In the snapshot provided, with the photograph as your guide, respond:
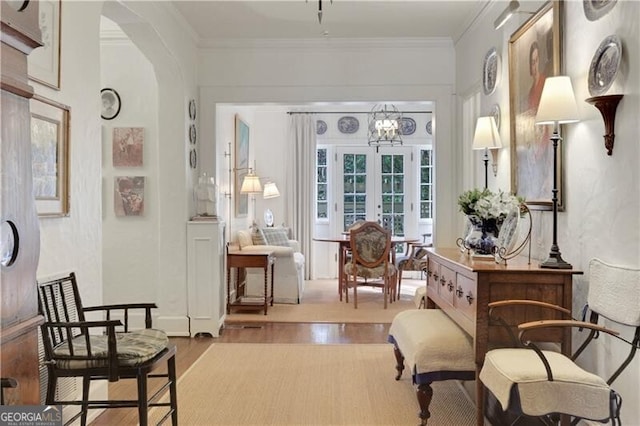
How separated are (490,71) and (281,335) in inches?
119

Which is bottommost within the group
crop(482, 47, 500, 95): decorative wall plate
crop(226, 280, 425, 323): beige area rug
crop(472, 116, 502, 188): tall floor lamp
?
crop(226, 280, 425, 323): beige area rug

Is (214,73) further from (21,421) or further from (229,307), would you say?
(21,421)

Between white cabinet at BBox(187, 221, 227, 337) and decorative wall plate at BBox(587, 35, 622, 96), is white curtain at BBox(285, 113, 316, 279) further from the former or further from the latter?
decorative wall plate at BBox(587, 35, 622, 96)

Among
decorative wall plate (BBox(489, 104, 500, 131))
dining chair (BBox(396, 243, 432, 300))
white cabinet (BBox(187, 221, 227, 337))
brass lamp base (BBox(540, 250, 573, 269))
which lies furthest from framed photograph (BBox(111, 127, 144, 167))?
brass lamp base (BBox(540, 250, 573, 269))

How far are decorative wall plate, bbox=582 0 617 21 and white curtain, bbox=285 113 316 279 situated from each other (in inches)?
236

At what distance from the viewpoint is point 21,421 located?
3.78 ft

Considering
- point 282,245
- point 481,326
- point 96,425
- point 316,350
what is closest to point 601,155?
point 481,326

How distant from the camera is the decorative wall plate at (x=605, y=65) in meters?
2.26

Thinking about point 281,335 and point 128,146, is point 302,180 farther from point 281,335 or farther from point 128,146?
point 281,335

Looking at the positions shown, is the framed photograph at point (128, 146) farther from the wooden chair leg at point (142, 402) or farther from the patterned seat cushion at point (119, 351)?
the wooden chair leg at point (142, 402)

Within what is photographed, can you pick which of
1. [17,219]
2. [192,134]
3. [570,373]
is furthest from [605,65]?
[192,134]

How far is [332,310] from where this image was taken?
235 inches

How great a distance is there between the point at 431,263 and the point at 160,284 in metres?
2.66

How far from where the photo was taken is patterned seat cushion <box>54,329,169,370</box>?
2.15 meters
